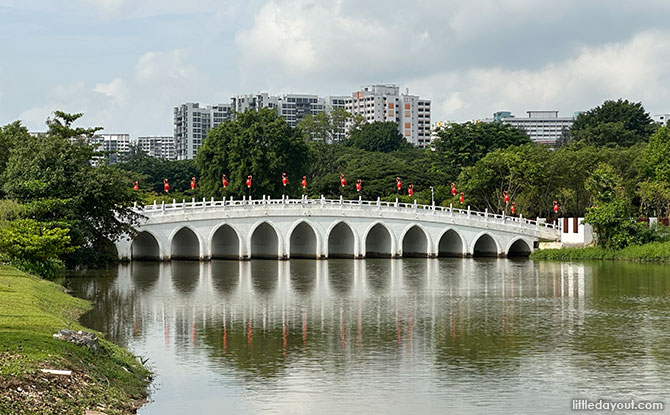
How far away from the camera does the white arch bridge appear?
48.8 metres

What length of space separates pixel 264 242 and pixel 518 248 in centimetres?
1449

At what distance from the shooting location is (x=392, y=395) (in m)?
15.5

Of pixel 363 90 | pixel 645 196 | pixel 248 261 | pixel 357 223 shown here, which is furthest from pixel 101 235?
pixel 363 90

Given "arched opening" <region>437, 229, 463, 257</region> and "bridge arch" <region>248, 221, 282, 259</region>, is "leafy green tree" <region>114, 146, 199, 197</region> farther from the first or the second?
"arched opening" <region>437, 229, 463, 257</region>

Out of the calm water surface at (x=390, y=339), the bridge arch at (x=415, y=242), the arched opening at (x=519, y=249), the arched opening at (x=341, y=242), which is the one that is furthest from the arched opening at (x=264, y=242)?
the calm water surface at (x=390, y=339)

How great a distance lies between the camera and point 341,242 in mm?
55000

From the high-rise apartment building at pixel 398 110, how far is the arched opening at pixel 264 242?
9610 cm

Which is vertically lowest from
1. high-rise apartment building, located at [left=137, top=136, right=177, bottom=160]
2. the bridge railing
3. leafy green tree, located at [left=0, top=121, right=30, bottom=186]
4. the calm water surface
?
the calm water surface

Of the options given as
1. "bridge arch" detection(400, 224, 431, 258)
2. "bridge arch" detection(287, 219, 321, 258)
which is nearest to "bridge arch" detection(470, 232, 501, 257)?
"bridge arch" detection(400, 224, 431, 258)

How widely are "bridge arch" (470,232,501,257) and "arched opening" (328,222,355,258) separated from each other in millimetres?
6791

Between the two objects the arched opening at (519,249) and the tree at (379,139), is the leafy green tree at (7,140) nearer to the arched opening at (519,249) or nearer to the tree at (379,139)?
the arched opening at (519,249)

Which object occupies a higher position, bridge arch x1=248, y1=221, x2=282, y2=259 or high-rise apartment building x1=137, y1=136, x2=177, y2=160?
high-rise apartment building x1=137, y1=136, x2=177, y2=160

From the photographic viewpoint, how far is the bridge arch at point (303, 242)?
5359 cm

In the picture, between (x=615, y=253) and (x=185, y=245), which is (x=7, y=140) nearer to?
(x=185, y=245)
